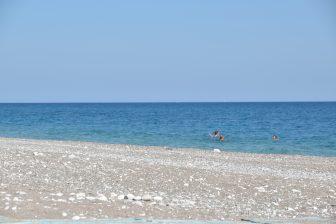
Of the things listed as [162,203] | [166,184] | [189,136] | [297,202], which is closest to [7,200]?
[162,203]

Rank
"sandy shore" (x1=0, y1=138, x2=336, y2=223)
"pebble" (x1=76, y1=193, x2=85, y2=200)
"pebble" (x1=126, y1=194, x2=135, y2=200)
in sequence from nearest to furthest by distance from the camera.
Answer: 1. "sandy shore" (x1=0, y1=138, x2=336, y2=223)
2. "pebble" (x1=76, y1=193, x2=85, y2=200)
3. "pebble" (x1=126, y1=194, x2=135, y2=200)

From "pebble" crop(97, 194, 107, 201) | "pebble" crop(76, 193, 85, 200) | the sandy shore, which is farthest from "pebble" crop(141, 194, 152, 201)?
"pebble" crop(76, 193, 85, 200)

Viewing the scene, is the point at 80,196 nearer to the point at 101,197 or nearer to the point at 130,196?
the point at 101,197

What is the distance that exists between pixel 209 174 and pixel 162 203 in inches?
170

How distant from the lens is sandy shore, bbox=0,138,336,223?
10180 millimetres

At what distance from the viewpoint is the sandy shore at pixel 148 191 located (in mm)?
10180

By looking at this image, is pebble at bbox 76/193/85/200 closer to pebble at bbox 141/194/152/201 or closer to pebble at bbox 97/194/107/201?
pebble at bbox 97/194/107/201

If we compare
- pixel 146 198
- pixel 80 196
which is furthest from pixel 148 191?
pixel 80 196

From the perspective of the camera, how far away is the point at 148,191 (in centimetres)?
1256

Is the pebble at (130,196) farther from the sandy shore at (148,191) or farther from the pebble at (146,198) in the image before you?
the pebble at (146,198)

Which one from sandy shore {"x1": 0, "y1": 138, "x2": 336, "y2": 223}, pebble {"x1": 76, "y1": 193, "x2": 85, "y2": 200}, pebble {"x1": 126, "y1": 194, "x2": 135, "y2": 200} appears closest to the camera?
sandy shore {"x1": 0, "y1": 138, "x2": 336, "y2": 223}

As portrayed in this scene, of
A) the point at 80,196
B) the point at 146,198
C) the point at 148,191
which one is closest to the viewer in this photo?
the point at 80,196

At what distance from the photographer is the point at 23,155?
55.0 ft

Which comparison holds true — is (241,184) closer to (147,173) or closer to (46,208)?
(147,173)
